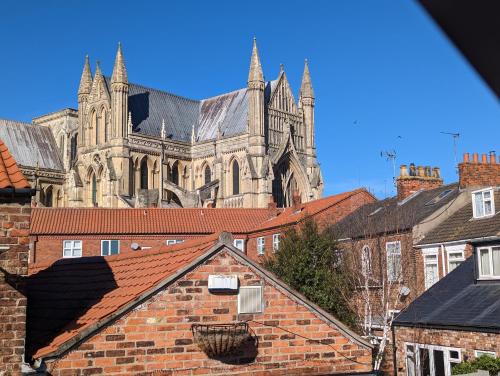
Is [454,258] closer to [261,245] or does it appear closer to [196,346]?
[196,346]

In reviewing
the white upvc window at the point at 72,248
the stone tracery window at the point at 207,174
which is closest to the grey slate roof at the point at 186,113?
the stone tracery window at the point at 207,174

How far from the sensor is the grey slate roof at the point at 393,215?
102 ft

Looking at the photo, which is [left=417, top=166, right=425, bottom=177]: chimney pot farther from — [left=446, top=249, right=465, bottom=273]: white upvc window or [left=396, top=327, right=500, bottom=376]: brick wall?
[left=396, top=327, right=500, bottom=376]: brick wall

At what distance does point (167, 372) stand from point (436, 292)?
1531 centimetres

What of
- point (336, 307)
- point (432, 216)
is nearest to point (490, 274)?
point (432, 216)

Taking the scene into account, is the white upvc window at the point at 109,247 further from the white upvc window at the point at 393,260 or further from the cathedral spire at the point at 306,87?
the cathedral spire at the point at 306,87

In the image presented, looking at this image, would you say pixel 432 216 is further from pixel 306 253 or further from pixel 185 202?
pixel 185 202

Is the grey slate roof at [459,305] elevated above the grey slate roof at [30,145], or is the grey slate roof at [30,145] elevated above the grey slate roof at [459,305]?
the grey slate roof at [30,145]

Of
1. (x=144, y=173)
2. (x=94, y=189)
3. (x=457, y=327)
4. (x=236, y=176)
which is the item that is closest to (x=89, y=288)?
(x=457, y=327)

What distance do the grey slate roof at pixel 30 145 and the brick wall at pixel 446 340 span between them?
2685 inches

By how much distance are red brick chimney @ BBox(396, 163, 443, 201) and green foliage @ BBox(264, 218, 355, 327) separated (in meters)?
5.05

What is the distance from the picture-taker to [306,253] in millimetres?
33125

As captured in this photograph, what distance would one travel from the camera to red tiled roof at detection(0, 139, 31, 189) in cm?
956

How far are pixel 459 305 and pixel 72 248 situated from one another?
2842cm
